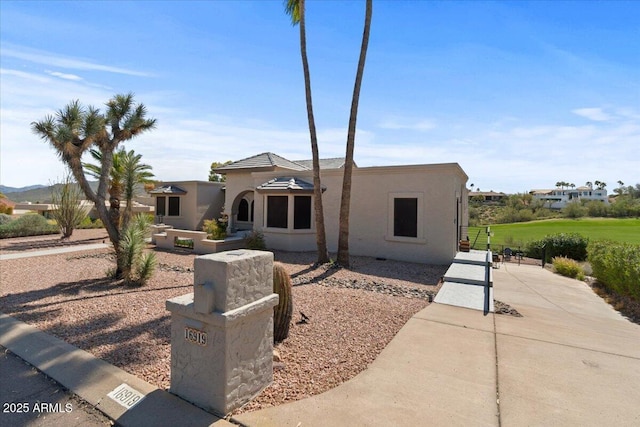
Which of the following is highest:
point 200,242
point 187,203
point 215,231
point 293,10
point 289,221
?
point 293,10

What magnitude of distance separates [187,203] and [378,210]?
14.2 metres

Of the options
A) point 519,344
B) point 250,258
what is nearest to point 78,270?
point 250,258

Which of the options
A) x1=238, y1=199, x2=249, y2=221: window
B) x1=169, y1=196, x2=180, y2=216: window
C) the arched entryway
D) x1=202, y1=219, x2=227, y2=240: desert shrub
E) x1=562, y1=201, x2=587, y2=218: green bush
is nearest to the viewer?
x1=202, y1=219, x2=227, y2=240: desert shrub

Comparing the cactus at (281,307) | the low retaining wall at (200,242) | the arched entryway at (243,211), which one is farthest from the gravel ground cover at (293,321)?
the arched entryway at (243,211)

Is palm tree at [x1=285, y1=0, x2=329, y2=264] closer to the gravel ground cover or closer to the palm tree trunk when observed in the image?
the palm tree trunk

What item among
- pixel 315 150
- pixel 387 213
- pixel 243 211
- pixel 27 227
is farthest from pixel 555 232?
pixel 27 227

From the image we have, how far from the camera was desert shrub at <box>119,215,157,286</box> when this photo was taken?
8992mm

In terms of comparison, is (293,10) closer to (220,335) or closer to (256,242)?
(256,242)

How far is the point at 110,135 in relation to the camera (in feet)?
34.3

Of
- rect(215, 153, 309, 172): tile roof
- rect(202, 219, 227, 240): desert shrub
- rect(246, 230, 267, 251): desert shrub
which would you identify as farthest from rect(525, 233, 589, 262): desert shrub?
rect(202, 219, 227, 240): desert shrub

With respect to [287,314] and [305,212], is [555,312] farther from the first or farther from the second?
[305,212]

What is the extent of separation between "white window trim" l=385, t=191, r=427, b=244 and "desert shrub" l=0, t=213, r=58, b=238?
72.5 ft

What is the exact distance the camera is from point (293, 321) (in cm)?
617

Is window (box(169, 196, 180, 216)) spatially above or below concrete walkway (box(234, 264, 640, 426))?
above
